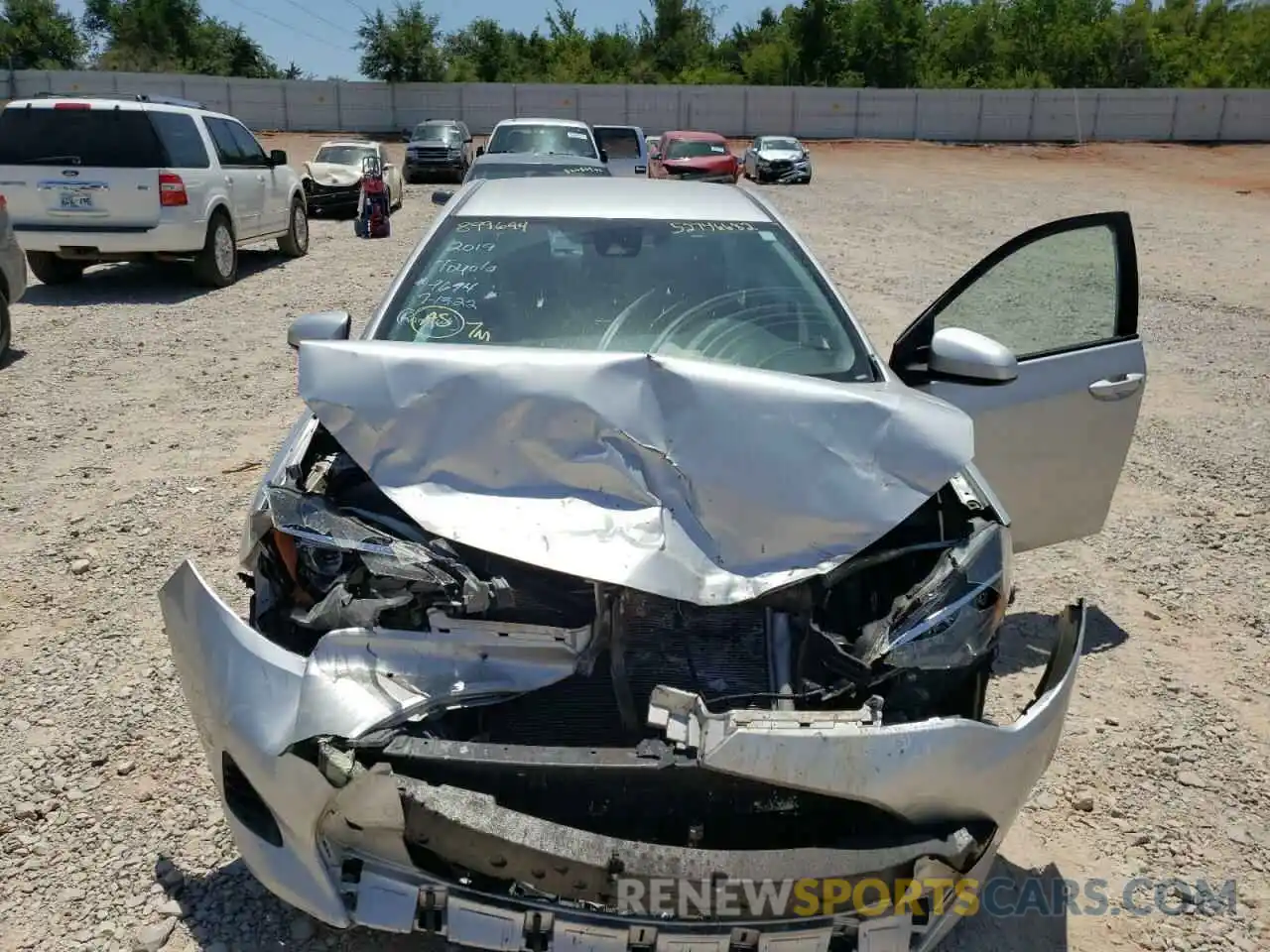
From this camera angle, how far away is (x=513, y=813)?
2.08 metres

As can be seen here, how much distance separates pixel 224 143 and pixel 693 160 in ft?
42.9

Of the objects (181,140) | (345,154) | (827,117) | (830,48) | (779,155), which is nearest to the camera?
(181,140)

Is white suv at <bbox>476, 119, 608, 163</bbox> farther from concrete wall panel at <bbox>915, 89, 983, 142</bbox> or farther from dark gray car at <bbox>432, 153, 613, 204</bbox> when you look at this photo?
concrete wall panel at <bbox>915, 89, 983, 142</bbox>

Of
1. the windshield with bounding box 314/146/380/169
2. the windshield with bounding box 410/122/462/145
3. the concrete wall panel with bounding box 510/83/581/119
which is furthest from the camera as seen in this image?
the concrete wall panel with bounding box 510/83/581/119

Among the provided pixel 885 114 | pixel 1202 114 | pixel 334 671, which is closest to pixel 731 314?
pixel 334 671

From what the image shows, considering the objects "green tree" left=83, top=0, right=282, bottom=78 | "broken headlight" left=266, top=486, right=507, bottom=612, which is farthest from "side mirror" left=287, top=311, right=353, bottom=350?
"green tree" left=83, top=0, right=282, bottom=78

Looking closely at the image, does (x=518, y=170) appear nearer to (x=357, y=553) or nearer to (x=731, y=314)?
(x=731, y=314)

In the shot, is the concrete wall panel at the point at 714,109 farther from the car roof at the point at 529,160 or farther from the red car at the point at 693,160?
the car roof at the point at 529,160

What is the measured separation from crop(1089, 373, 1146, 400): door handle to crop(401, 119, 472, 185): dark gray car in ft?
71.9

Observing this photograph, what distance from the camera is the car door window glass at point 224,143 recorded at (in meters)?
11.5

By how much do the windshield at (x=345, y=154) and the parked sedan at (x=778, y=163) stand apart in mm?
11818

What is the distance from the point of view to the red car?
890 inches

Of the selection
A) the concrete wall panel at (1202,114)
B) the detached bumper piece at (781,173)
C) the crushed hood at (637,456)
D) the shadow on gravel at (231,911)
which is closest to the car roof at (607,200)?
the crushed hood at (637,456)

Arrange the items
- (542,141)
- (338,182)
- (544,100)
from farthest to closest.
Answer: (544,100) < (338,182) < (542,141)
